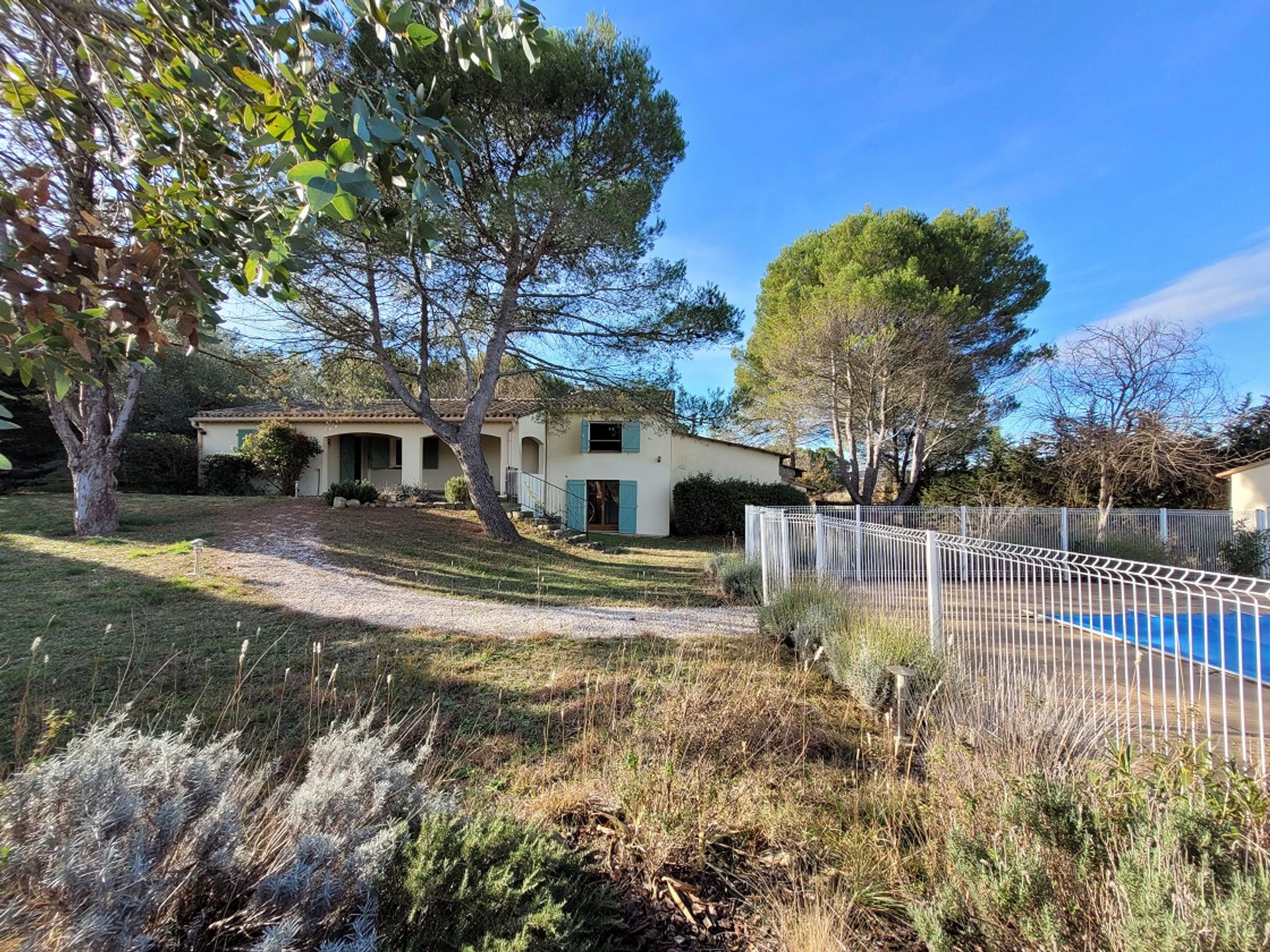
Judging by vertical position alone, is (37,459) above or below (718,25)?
below

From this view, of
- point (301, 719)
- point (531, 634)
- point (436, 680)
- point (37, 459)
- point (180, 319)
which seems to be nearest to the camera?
point (180, 319)

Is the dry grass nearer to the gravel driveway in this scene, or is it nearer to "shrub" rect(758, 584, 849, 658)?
"shrub" rect(758, 584, 849, 658)

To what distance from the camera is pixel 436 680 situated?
14.8 ft

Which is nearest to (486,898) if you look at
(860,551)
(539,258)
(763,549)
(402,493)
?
(860,551)

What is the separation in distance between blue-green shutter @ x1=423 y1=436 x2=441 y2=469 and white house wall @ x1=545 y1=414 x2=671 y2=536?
3.85m

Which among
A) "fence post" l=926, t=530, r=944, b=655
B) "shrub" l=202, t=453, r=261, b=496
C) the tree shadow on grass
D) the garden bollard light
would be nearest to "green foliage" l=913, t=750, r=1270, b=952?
the garden bollard light

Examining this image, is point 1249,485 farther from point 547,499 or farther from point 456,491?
point 456,491

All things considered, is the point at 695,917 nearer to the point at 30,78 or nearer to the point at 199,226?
the point at 199,226

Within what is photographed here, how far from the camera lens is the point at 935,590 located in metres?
4.16

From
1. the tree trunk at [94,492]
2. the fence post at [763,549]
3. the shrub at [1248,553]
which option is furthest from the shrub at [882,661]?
the shrub at [1248,553]

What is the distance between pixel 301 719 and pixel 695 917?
9.98 feet

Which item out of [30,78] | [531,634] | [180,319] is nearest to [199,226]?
[180,319]

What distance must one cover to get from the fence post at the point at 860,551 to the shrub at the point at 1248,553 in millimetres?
11422

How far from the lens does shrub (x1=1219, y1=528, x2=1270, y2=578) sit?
1149 centimetres
